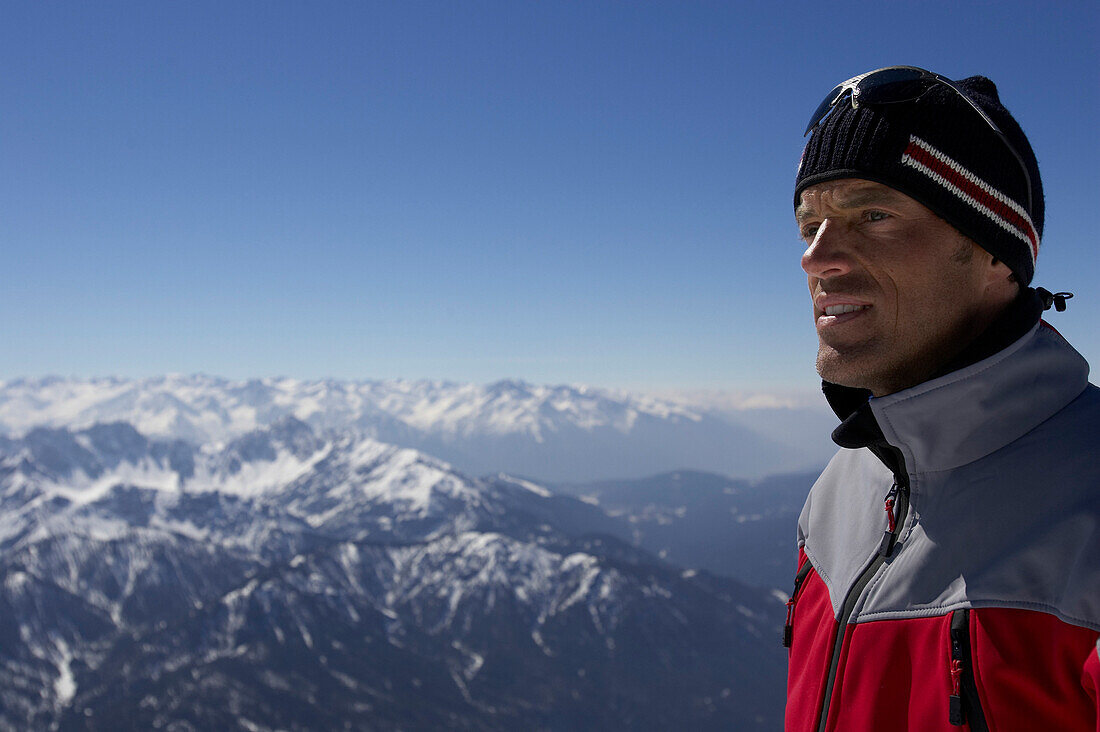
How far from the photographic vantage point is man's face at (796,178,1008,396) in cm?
291

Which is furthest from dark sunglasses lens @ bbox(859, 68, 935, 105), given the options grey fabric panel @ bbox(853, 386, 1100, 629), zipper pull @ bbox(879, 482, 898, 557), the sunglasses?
zipper pull @ bbox(879, 482, 898, 557)

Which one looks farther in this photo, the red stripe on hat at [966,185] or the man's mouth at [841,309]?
the man's mouth at [841,309]

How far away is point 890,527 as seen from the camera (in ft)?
10.6

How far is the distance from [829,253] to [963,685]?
6.10 ft

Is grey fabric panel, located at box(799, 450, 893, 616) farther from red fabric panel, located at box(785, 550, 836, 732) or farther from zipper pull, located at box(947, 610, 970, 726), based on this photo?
zipper pull, located at box(947, 610, 970, 726)

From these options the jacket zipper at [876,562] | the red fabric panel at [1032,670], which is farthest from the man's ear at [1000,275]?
the red fabric panel at [1032,670]

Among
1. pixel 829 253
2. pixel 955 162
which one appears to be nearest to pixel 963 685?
pixel 829 253

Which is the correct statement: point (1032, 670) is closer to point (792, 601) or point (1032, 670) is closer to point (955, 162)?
point (792, 601)

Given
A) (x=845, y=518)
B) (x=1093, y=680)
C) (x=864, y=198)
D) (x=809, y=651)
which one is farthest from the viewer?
(x=845, y=518)

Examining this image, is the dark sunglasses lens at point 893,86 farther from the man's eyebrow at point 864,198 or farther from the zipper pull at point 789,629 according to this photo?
the zipper pull at point 789,629

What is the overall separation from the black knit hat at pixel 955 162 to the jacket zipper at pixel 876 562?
3.55 ft

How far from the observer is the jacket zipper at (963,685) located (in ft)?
8.11

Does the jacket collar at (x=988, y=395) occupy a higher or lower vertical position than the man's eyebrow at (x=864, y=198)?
lower

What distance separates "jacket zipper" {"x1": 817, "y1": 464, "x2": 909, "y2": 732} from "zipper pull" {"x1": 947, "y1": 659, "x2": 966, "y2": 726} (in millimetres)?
666
